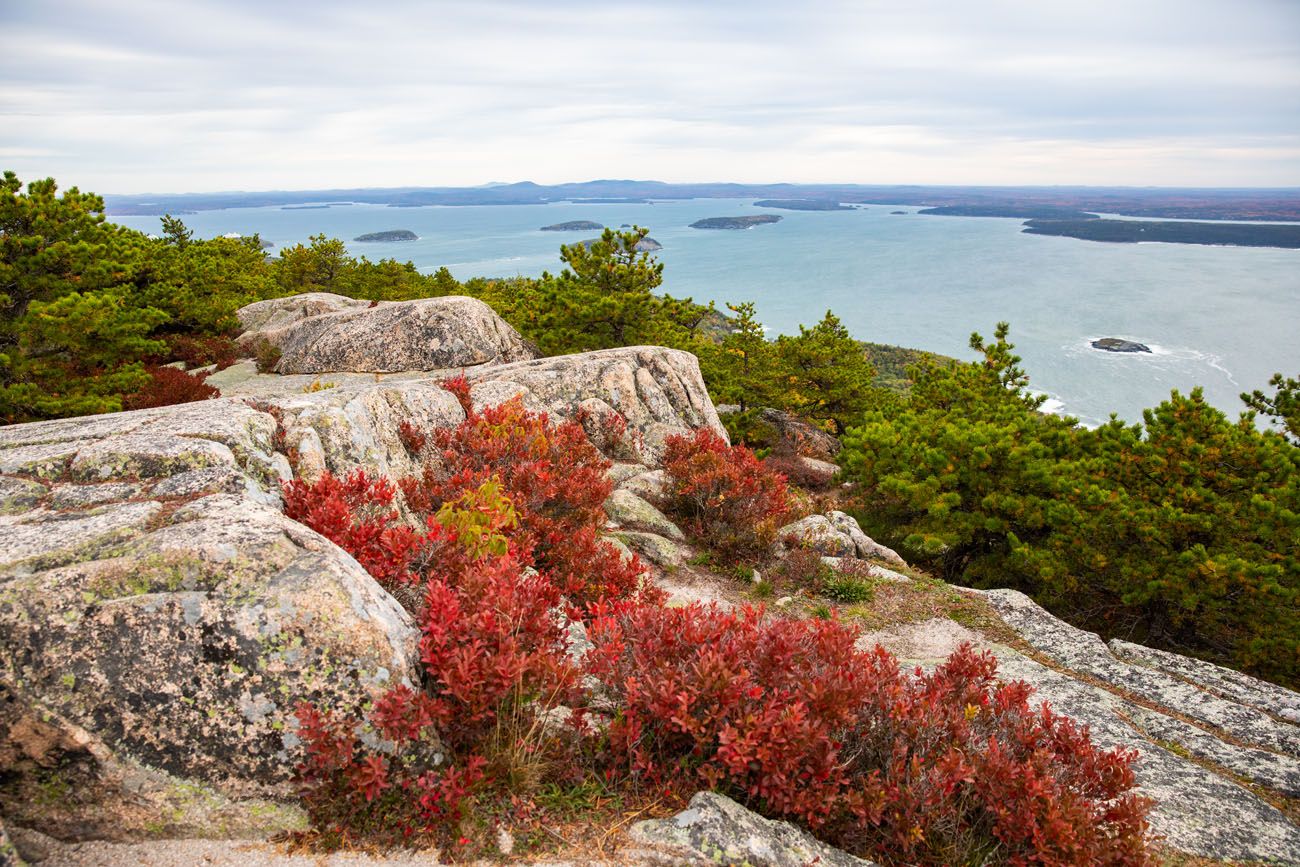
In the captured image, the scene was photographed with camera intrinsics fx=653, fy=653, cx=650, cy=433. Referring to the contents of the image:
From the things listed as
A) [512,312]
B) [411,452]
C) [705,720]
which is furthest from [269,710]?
[512,312]

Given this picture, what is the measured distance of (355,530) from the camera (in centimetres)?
542

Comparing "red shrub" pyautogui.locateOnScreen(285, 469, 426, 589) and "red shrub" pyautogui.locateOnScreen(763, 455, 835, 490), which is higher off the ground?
"red shrub" pyautogui.locateOnScreen(285, 469, 426, 589)

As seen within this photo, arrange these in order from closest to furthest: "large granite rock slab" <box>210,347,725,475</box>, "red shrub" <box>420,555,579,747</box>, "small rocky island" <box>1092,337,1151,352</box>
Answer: "red shrub" <box>420,555,579,747</box> < "large granite rock slab" <box>210,347,725,475</box> < "small rocky island" <box>1092,337,1151,352</box>

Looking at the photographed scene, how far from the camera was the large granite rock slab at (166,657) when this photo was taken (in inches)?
134

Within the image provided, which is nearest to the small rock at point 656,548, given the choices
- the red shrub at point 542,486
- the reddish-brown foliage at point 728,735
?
the red shrub at point 542,486

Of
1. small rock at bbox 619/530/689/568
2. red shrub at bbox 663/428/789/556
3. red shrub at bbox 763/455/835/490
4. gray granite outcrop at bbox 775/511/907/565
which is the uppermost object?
red shrub at bbox 663/428/789/556

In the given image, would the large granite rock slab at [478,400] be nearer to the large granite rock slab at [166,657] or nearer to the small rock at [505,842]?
the large granite rock slab at [166,657]

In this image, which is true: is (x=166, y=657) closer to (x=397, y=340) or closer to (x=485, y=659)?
(x=485, y=659)

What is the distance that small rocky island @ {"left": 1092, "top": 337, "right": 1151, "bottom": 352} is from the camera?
343ft

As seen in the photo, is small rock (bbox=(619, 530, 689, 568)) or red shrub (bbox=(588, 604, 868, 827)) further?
small rock (bbox=(619, 530, 689, 568))

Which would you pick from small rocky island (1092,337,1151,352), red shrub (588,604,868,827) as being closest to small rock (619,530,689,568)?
red shrub (588,604,868,827)

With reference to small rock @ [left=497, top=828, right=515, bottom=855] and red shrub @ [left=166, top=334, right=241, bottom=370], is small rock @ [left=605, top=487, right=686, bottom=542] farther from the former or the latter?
red shrub @ [left=166, top=334, right=241, bottom=370]

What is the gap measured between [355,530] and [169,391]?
13731mm

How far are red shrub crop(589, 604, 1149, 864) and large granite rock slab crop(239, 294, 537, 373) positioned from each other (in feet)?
47.7
